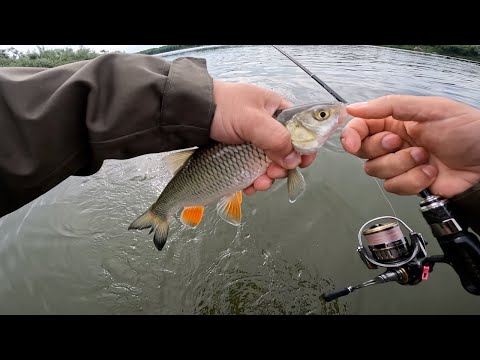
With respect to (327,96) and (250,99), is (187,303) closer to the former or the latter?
(250,99)

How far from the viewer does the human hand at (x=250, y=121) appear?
1961 millimetres

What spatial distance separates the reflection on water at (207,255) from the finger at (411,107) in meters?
2.03

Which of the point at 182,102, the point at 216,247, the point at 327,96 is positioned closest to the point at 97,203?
the point at 216,247

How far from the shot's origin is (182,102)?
6.12ft

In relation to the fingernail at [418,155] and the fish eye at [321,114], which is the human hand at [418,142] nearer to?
the fingernail at [418,155]

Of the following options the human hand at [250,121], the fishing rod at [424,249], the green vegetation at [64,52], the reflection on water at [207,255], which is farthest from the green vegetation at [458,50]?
the human hand at [250,121]

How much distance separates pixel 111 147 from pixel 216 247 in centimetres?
236

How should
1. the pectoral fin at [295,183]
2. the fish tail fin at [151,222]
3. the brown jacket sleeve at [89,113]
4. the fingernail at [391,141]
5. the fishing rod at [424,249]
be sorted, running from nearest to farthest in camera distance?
the brown jacket sleeve at [89,113] < the fishing rod at [424,249] < the fingernail at [391,141] < the pectoral fin at [295,183] < the fish tail fin at [151,222]

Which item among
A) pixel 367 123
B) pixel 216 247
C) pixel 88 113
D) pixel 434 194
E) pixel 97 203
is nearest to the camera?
pixel 88 113

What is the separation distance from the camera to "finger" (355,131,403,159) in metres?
2.25

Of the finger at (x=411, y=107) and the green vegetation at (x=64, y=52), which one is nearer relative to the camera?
the finger at (x=411, y=107)

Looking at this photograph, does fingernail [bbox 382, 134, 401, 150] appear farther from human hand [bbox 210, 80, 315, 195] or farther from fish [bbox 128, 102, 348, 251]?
human hand [bbox 210, 80, 315, 195]

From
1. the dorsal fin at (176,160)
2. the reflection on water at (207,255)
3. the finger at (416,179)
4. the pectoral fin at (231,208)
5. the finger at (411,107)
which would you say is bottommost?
the reflection on water at (207,255)

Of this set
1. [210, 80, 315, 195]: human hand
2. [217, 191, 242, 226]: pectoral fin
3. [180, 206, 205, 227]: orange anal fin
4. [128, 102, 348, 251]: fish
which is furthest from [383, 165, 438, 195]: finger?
[180, 206, 205, 227]: orange anal fin
